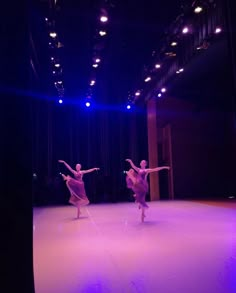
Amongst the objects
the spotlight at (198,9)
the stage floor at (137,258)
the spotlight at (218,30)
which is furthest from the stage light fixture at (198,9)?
the stage floor at (137,258)

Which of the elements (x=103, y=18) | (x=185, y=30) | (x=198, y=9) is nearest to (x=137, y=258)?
(x=103, y=18)

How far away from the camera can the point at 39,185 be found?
1548cm

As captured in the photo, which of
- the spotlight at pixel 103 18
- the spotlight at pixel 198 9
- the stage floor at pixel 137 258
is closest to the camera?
the stage floor at pixel 137 258

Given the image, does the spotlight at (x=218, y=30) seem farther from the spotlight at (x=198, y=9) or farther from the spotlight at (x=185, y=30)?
the spotlight at (x=185, y=30)

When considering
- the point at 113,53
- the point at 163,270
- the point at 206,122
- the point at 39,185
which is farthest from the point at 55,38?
the point at 206,122

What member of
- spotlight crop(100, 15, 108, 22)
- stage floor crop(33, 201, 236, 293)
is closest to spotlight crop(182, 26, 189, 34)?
spotlight crop(100, 15, 108, 22)

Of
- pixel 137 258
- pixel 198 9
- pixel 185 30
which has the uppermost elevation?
pixel 198 9

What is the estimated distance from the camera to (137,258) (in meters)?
4.50

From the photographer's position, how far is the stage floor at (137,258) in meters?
3.35

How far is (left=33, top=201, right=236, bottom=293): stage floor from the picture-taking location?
3.35 meters

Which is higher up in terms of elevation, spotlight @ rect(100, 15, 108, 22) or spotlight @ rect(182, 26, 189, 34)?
spotlight @ rect(100, 15, 108, 22)

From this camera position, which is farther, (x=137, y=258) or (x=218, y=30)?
(x=218, y=30)

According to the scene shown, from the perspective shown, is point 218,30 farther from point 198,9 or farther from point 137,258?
point 137,258

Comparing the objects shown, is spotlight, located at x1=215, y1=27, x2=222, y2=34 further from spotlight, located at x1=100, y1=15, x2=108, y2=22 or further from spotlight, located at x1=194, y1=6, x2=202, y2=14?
spotlight, located at x1=100, y1=15, x2=108, y2=22
